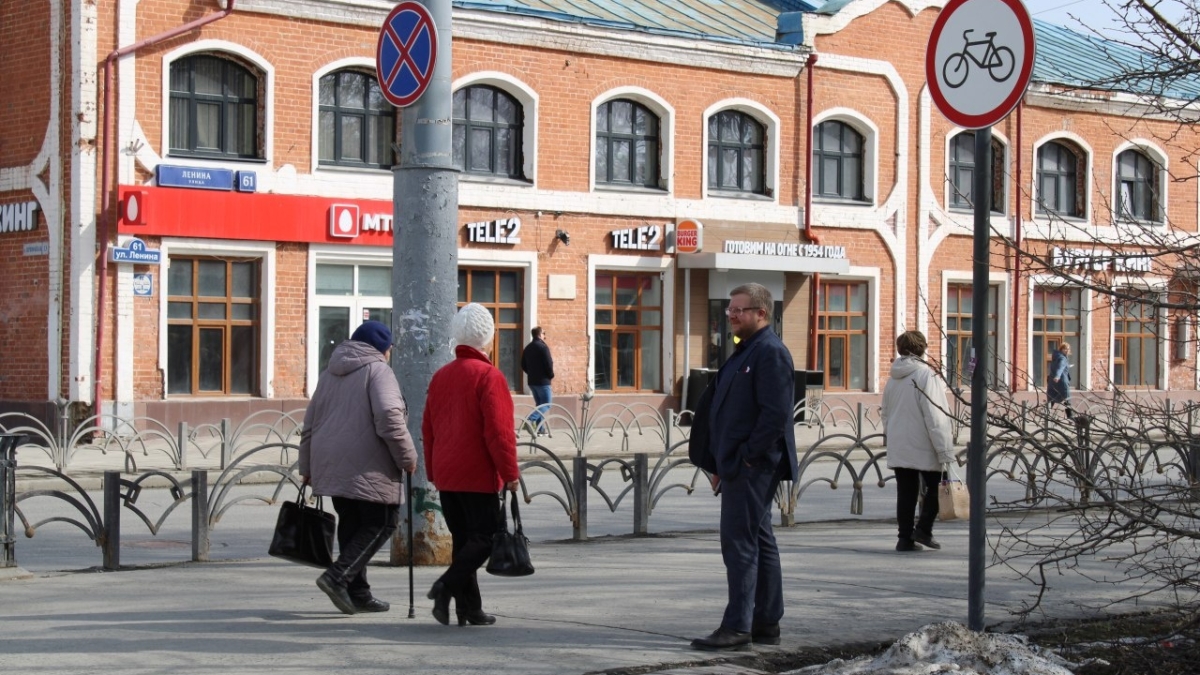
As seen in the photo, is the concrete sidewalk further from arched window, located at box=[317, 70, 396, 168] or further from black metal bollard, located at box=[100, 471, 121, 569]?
arched window, located at box=[317, 70, 396, 168]

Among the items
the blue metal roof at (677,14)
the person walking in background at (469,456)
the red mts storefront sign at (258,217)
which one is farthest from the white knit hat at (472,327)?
the blue metal roof at (677,14)

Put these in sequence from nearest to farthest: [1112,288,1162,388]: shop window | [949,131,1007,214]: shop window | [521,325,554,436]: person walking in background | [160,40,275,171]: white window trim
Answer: [160,40,275,171]: white window trim → [521,325,554,436]: person walking in background → [949,131,1007,214]: shop window → [1112,288,1162,388]: shop window

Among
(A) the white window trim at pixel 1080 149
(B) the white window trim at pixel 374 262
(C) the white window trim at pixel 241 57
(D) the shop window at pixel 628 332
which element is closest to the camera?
(C) the white window trim at pixel 241 57

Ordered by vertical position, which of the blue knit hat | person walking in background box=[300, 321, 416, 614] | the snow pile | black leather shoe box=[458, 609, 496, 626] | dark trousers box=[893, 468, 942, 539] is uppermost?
the blue knit hat

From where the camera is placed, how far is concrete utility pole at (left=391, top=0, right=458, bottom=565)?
1013cm

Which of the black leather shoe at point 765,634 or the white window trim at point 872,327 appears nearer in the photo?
the black leather shoe at point 765,634

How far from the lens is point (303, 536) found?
27.6ft

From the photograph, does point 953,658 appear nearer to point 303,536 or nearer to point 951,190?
point 303,536

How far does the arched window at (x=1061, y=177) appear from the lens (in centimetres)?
3422

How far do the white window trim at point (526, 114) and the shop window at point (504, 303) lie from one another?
5.57ft

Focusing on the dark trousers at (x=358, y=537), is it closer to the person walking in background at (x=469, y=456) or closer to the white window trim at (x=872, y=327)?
the person walking in background at (x=469, y=456)

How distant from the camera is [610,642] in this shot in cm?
774

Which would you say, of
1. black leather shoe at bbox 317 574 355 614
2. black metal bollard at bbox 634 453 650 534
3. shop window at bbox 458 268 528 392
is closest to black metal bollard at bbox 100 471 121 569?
black leather shoe at bbox 317 574 355 614

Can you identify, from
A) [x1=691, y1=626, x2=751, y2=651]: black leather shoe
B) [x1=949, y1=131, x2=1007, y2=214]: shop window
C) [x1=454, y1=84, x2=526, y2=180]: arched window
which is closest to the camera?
[x1=691, y1=626, x2=751, y2=651]: black leather shoe
